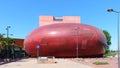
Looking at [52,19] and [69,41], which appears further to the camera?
[52,19]

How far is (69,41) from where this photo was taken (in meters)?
74.9

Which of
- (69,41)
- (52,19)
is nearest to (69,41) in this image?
(69,41)

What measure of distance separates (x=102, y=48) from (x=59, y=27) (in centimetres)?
1151

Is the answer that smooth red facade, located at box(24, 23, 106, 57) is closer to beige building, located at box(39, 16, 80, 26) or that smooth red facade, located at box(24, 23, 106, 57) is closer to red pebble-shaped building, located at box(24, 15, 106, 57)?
red pebble-shaped building, located at box(24, 15, 106, 57)

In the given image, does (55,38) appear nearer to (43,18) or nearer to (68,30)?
(68,30)

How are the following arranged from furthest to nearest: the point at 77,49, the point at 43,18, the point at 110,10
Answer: the point at 43,18 < the point at 77,49 < the point at 110,10

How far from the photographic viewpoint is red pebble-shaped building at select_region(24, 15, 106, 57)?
74938 mm

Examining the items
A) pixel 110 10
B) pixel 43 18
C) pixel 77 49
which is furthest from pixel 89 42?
pixel 43 18

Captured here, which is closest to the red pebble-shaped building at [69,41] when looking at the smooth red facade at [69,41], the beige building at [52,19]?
the smooth red facade at [69,41]

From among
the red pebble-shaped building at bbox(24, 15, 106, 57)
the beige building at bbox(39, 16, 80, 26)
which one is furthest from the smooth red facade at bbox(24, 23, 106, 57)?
the beige building at bbox(39, 16, 80, 26)

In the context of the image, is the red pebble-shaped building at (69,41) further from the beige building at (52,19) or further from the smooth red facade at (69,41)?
the beige building at (52,19)

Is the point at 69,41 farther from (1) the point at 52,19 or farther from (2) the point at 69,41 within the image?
(1) the point at 52,19

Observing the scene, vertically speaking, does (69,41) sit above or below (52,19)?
below

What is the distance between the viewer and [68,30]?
75.9 meters
